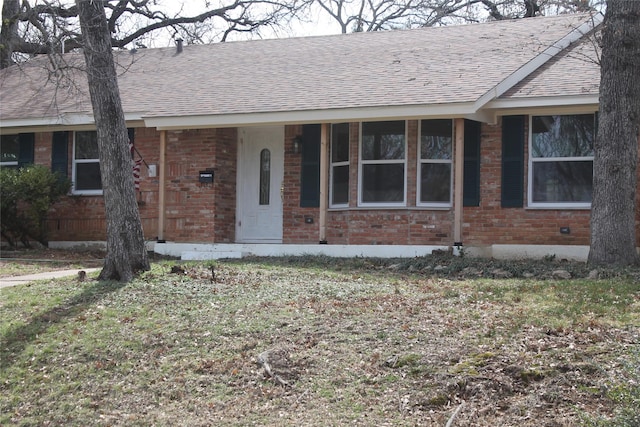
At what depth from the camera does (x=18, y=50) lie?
2688 cm

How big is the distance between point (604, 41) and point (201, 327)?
23.1 feet

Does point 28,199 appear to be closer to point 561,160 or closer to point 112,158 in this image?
point 112,158

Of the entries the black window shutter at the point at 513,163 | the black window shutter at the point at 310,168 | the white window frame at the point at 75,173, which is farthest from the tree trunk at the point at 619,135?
the white window frame at the point at 75,173

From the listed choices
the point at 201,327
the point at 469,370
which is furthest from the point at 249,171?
the point at 469,370

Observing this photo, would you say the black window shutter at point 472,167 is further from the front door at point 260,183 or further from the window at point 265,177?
the window at point 265,177

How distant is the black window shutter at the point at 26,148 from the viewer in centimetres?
1830

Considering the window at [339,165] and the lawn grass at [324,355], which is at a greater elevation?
the window at [339,165]

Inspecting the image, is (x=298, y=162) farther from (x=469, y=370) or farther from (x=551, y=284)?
(x=469, y=370)

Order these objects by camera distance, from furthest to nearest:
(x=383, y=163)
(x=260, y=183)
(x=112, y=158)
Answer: (x=260, y=183) < (x=383, y=163) < (x=112, y=158)

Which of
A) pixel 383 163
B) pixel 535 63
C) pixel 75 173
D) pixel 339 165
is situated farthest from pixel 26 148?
pixel 535 63

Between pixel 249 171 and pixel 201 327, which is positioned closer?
pixel 201 327

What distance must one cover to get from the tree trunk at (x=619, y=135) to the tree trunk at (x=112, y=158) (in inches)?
252

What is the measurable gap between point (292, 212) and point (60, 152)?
5.67m

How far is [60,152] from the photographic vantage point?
18.0 meters
